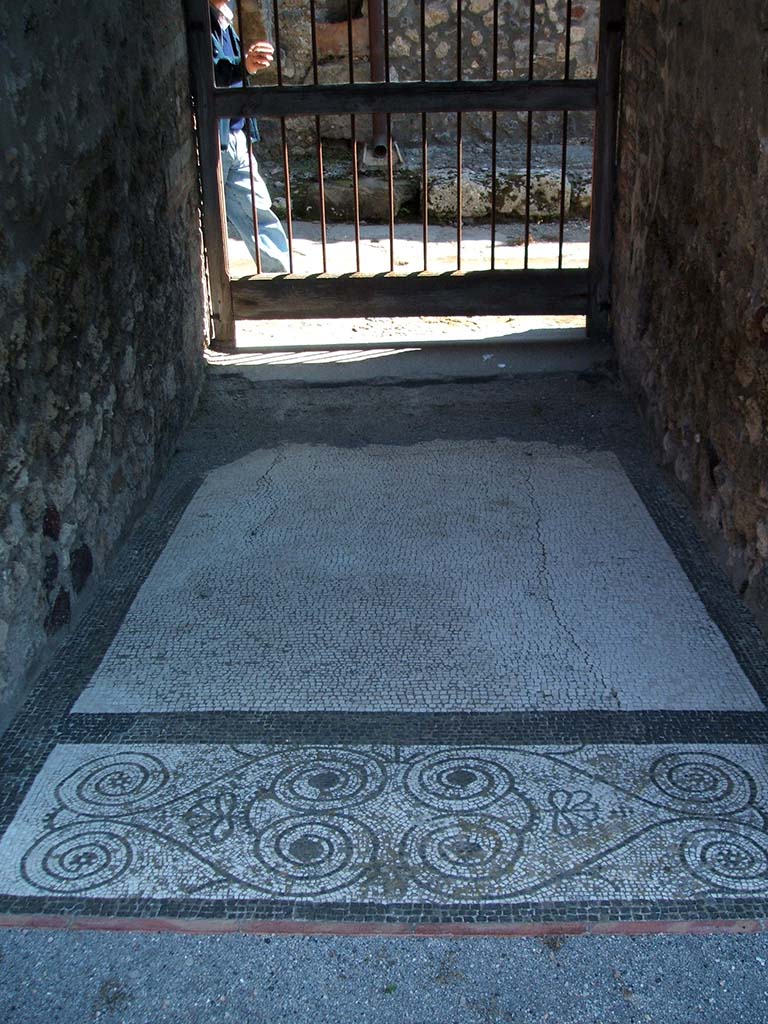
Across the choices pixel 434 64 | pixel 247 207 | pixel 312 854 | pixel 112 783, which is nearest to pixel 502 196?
pixel 434 64

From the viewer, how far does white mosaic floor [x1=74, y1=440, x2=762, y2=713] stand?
110 inches

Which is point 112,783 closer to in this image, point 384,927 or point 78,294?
point 384,927

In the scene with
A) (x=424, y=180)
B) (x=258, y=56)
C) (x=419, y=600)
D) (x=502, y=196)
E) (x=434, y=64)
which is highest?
(x=258, y=56)

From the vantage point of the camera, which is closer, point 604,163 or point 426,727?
point 426,727

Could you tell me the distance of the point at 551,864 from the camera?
2225 mm

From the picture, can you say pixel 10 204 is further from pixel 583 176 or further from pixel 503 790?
pixel 583 176

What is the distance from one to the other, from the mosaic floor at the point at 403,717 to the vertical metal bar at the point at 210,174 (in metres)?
1.33

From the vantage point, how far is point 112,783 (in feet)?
8.16

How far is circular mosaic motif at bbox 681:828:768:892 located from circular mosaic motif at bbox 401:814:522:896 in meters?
0.36

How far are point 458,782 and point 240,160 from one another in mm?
3754

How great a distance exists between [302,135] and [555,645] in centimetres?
619

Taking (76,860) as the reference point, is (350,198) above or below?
above

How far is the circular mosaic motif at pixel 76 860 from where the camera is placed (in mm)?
2207

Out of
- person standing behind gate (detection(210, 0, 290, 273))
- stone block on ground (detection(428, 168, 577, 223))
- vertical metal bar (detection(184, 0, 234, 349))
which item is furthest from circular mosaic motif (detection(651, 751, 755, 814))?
stone block on ground (detection(428, 168, 577, 223))
